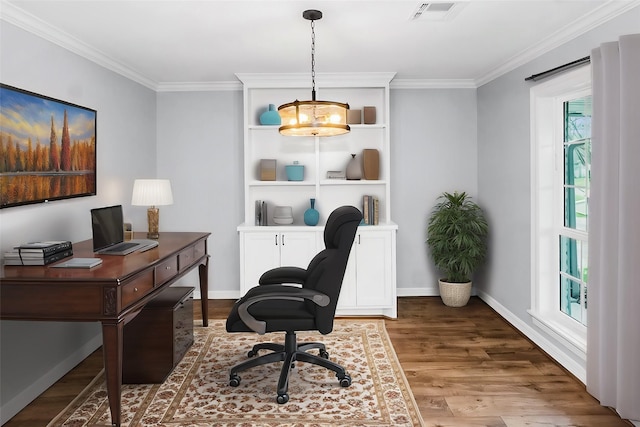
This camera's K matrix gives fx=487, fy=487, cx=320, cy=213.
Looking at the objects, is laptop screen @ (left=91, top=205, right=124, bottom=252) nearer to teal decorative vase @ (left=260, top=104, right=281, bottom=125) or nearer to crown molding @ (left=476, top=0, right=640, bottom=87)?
teal decorative vase @ (left=260, top=104, right=281, bottom=125)

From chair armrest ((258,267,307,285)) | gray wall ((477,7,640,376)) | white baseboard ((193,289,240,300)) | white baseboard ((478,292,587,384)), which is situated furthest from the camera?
white baseboard ((193,289,240,300))

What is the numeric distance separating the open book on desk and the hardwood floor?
0.93 m

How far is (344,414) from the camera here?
2.83 m

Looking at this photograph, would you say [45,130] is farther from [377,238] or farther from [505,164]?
[505,164]

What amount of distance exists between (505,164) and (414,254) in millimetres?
1446

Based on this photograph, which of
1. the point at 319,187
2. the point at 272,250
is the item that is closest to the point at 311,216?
the point at 319,187

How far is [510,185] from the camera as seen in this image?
4547 mm

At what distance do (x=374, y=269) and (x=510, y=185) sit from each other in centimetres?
150

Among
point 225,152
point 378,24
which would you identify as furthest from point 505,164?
point 225,152

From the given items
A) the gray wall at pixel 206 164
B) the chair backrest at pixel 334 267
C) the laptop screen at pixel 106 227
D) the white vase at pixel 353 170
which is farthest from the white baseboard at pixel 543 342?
the laptop screen at pixel 106 227

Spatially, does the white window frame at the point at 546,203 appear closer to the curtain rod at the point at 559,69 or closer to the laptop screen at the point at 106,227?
the curtain rod at the point at 559,69

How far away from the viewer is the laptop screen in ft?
9.96

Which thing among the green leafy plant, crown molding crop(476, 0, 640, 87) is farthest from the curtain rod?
the green leafy plant

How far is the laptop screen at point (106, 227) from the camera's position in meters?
3.04
